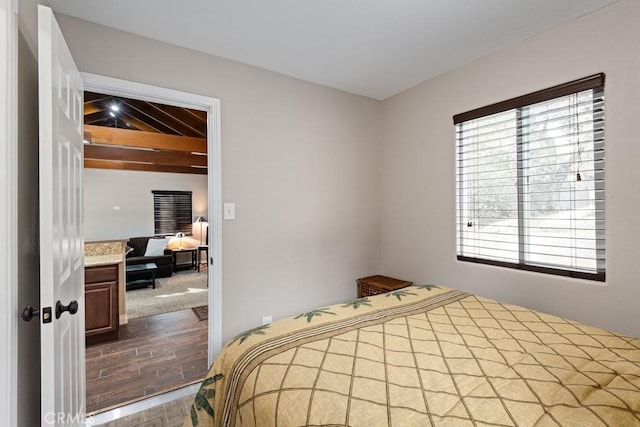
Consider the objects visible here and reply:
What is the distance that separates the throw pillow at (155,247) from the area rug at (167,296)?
0.64 m

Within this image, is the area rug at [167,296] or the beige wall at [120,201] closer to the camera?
the area rug at [167,296]

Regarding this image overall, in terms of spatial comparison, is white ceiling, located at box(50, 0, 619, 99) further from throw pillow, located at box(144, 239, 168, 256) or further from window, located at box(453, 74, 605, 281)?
throw pillow, located at box(144, 239, 168, 256)

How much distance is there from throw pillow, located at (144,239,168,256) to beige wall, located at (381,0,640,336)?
17.8ft

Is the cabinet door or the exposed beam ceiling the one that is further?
the exposed beam ceiling

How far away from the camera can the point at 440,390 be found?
3.28ft

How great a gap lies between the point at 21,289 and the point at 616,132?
2.97 metres

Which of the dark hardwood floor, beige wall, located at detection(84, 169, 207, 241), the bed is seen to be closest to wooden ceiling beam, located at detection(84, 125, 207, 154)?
the dark hardwood floor

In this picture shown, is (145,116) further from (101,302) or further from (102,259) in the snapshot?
(101,302)

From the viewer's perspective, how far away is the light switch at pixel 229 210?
2.32 meters

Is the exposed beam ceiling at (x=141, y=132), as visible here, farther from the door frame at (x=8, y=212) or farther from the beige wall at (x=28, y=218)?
the door frame at (x=8, y=212)

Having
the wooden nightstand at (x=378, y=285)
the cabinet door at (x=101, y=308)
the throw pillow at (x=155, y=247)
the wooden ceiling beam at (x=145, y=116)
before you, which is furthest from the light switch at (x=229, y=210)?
the throw pillow at (x=155, y=247)

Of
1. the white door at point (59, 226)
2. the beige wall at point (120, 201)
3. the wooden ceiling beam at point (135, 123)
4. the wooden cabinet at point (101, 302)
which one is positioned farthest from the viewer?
the beige wall at point (120, 201)

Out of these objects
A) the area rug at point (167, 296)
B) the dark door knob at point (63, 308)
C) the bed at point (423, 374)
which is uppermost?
the dark door knob at point (63, 308)

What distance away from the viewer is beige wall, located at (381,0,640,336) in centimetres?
169
